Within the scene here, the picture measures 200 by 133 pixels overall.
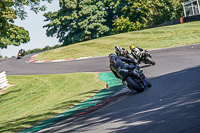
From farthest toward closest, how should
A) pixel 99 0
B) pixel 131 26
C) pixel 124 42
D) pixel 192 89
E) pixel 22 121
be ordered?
1. pixel 99 0
2. pixel 131 26
3. pixel 124 42
4. pixel 22 121
5. pixel 192 89

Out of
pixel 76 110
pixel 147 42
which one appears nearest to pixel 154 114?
pixel 76 110

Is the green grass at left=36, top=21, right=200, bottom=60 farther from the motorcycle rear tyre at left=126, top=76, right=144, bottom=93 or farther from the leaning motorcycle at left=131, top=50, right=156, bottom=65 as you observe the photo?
the motorcycle rear tyre at left=126, top=76, right=144, bottom=93

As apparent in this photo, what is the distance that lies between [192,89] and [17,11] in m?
12.8

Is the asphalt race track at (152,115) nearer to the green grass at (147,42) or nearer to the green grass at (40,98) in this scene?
the green grass at (40,98)

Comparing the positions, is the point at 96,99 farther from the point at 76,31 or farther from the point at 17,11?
the point at 76,31

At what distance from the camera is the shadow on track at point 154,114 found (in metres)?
5.46

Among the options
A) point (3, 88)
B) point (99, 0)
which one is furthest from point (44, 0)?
point (99, 0)

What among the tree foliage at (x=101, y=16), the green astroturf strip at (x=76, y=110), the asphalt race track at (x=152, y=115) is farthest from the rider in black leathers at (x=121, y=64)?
the tree foliage at (x=101, y=16)

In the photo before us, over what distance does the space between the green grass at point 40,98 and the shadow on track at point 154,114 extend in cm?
252

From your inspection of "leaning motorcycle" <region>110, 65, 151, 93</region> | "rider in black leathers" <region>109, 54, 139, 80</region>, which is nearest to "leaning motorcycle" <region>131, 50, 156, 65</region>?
"rider in black leathers" <region>109, 54, 139, 80</region>

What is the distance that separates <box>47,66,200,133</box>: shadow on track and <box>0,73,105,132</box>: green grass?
8.26 ft

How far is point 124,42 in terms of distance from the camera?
40.1m

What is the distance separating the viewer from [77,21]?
63531mm

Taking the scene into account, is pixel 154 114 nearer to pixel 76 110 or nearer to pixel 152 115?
pixel 152 115
